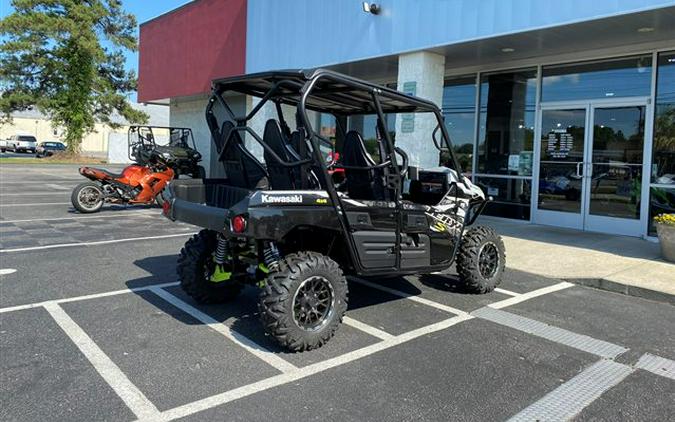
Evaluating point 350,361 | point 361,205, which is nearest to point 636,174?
point 361,205

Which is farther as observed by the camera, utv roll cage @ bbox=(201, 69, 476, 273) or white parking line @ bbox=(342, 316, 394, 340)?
white parking line @ bbox=(342, 316, 394, 340)

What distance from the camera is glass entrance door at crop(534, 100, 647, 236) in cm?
951

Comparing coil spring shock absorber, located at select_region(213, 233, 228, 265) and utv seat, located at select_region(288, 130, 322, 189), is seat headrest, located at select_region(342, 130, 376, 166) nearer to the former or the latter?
utv seat, located at select_region(288, 130, 322, 189)

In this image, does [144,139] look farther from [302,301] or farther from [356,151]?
[302,301]

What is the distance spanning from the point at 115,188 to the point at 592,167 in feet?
31.8

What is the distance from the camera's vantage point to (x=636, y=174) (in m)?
9.44

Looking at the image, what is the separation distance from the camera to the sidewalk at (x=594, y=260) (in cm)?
631

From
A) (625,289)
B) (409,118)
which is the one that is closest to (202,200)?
(625,289)

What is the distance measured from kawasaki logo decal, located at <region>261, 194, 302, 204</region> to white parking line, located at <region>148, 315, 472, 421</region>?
3.98 ft

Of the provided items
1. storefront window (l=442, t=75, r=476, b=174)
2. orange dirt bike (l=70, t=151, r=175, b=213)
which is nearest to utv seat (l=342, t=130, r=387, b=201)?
storefront window (l=442, t=75, r=476, b=174)

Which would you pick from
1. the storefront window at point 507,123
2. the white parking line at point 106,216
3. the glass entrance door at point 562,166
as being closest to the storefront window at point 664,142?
the glass entrance door at point 562,166

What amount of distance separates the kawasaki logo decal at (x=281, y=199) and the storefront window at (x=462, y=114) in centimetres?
837

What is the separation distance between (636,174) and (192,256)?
8.00 metres

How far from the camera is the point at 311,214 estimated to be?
4199mm
